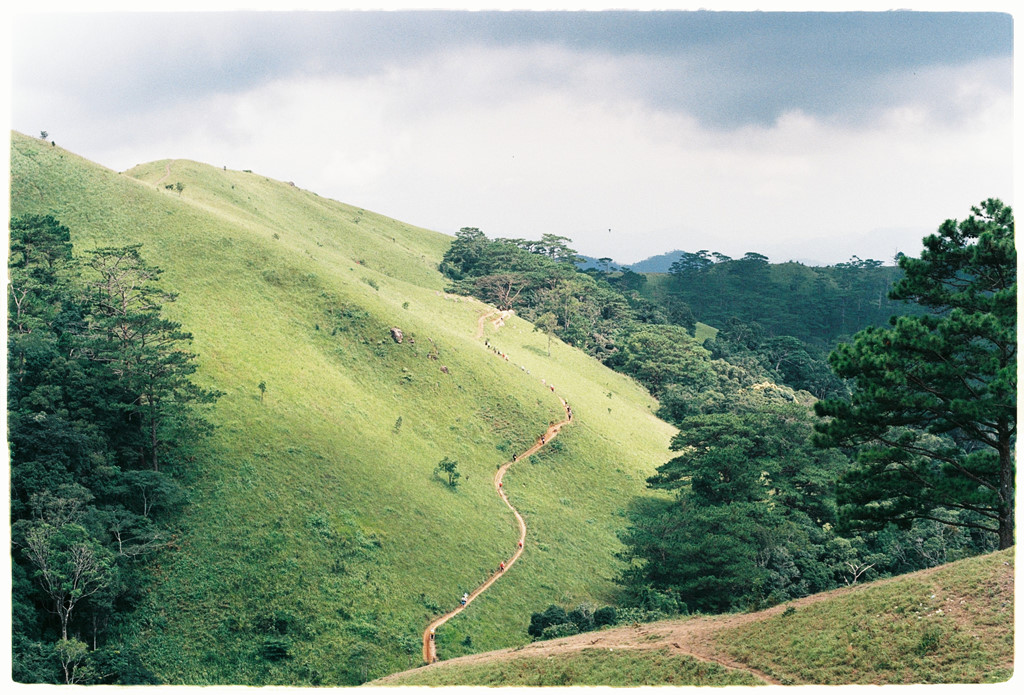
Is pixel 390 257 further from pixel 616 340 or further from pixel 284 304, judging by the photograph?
pixel 284 304

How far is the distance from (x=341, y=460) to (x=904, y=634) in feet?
100

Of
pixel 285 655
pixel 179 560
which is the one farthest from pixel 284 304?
pixel 285 655

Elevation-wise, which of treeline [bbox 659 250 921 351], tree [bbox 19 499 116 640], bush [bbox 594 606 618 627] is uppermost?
treeline [bbox 659 250 921 351]

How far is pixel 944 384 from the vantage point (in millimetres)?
21203

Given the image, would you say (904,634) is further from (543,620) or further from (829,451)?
(829,451)

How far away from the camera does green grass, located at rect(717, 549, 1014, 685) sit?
16.3 metres

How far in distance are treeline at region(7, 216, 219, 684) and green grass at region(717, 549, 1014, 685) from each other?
70.3 feet

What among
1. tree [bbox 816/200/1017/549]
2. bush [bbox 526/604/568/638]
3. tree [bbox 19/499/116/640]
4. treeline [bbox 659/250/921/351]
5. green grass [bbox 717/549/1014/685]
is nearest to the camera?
green grass [bbox 717/549/1014/685]

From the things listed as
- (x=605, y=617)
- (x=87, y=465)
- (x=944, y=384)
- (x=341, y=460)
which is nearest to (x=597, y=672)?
(x=605, y=617)

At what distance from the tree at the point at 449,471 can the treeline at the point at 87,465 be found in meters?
14.6

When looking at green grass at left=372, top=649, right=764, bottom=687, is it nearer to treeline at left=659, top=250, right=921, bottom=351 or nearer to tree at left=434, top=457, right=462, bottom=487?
tree at left=434, top=457, right=462, bottom=487

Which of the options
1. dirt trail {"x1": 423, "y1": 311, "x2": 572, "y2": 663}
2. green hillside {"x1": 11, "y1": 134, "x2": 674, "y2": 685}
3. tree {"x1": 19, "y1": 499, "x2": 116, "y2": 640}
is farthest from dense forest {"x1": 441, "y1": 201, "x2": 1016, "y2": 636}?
tree {"x1": 19, "y1": 499, "x2": 116, "y2": 640}

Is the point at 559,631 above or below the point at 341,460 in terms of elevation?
below

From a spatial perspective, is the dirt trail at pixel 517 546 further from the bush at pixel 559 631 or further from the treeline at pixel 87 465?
the treeline at pixel 87 465
